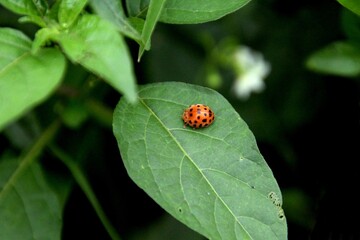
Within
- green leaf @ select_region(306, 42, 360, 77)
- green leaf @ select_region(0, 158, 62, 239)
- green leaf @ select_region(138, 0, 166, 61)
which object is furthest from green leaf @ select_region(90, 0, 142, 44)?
green leaf @ select_region(306, 42, 360, 77)

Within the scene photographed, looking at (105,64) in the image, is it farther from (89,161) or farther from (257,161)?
(89,161)

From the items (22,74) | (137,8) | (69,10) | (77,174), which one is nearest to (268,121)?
(77,174)

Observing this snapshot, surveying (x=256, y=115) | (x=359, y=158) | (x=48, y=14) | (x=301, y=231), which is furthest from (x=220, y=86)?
(x=48, y=14)

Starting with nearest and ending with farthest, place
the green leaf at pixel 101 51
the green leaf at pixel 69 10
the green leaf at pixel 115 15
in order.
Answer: the green leaf at pixel 101 51 < the green leaf at pixel 115 15 < the green leaf at pixel 69 10

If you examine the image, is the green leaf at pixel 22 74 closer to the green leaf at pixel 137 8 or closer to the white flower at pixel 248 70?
the green leaf at pixel 137 8

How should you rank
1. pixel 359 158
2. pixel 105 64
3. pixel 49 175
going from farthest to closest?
1. pixel 49 175
2. pixel 359 158
3. pixel 105 64

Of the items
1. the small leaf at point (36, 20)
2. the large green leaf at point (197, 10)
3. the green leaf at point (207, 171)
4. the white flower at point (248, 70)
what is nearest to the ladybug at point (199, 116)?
the green leaf at point (207, 171)
